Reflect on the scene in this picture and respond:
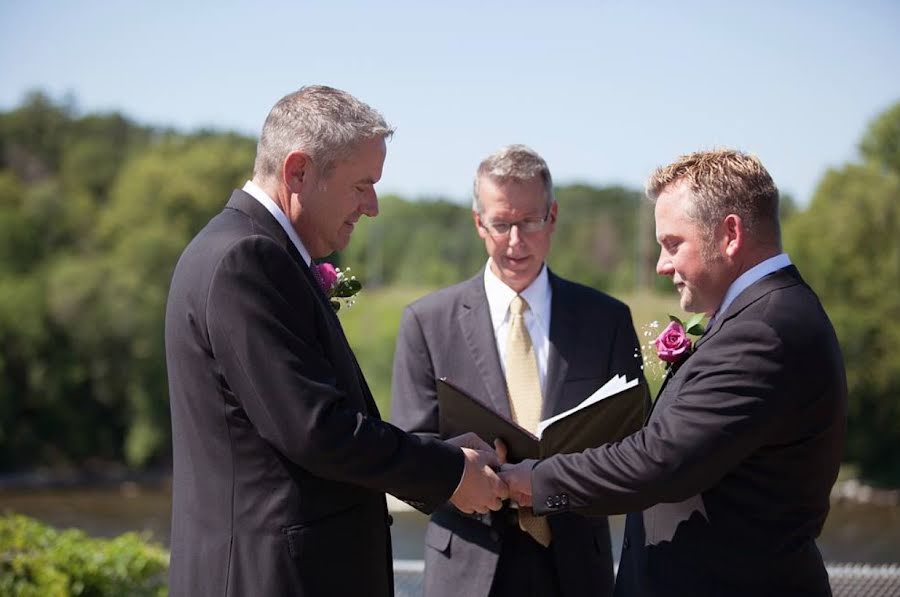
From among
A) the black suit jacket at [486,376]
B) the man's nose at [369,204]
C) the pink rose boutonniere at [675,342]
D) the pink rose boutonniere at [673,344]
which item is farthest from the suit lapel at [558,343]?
the man's nose at [369,204]

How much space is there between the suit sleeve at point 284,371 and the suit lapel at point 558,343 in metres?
1.34

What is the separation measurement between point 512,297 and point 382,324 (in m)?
40.6

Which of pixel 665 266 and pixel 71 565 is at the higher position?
pixel 665 266

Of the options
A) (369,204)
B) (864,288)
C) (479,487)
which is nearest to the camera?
(369,204)

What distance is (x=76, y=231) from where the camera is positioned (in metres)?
48.5

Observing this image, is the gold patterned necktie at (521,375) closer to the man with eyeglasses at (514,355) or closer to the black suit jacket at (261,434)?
the man with eyeglasses at (514,355)

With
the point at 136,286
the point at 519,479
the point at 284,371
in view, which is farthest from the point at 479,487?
the point at 136,286

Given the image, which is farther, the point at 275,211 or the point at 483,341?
the point at 483,341

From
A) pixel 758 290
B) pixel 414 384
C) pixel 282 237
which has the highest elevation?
pixel 282 237

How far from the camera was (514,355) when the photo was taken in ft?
14.7

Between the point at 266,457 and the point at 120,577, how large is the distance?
3133mm

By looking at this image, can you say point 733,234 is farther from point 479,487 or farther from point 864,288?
point 864,288

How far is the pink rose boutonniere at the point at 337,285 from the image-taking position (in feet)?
12.3

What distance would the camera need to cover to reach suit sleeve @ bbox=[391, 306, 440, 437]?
4348mm
